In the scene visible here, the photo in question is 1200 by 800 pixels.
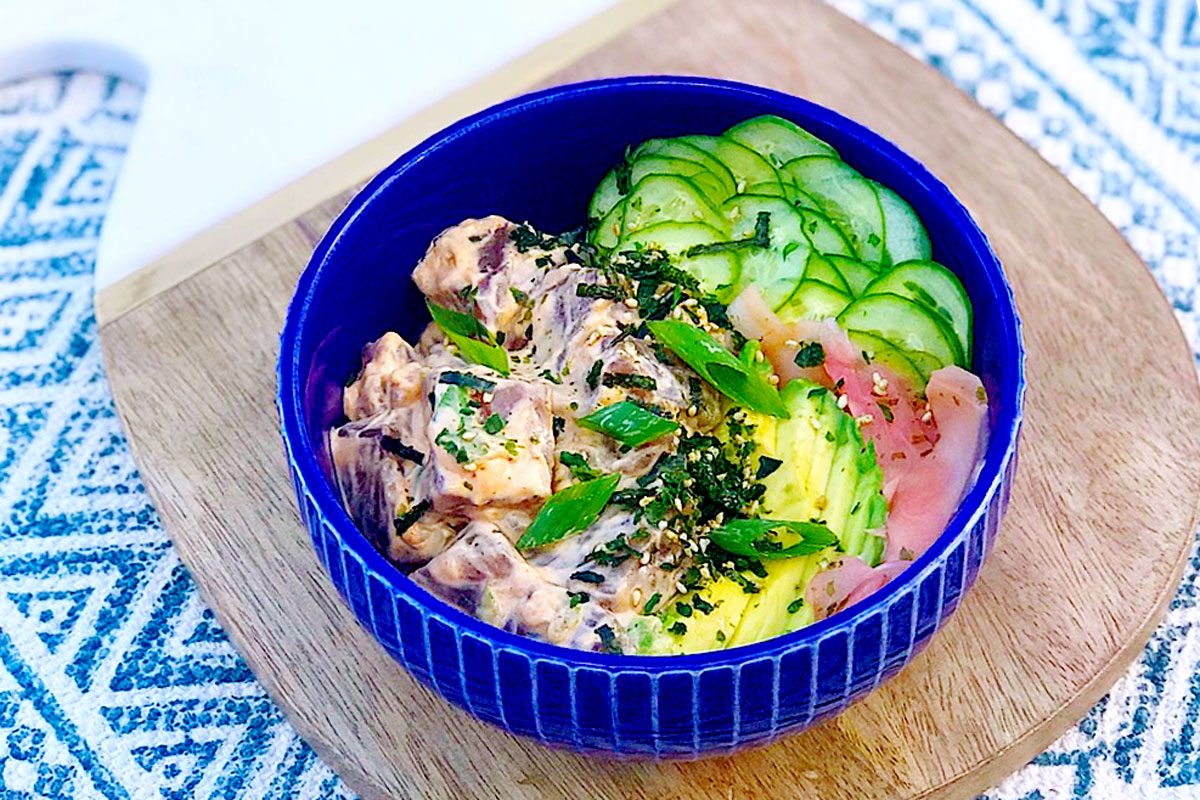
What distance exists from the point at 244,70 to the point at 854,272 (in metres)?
1.62

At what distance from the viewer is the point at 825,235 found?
2.46 m

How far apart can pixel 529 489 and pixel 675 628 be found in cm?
30

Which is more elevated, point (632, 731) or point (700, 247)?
point (700, 247)

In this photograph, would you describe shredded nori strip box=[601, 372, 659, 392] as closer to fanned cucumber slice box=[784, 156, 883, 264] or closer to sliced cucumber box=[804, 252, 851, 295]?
sliced cucumber box=[804, 252, 851, 295]

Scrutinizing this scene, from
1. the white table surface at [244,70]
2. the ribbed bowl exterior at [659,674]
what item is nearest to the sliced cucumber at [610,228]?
the ribbed bowl exterior at [659,674]

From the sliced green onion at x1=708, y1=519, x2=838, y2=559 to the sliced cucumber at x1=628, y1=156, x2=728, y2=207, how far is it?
68 cm

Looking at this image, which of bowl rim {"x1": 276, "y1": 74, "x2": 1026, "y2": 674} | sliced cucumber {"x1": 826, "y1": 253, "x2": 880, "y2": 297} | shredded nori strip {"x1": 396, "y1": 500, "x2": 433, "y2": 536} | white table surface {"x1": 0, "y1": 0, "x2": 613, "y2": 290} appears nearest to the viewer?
bowl rim {"x1": 276, "y1": 74, "x2": 1026, "y2": 674}

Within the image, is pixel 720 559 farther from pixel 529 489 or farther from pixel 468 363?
pixel 468 363

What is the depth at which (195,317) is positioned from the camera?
2891mm

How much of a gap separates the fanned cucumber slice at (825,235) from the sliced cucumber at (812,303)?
0.35ft

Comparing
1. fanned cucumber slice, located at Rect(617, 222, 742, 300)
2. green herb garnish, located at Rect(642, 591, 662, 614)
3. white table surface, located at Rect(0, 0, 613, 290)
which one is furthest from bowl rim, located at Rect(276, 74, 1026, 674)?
white table surface, located at Rect(0, 0, 613, 290)

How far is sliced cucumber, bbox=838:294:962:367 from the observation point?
2314mm

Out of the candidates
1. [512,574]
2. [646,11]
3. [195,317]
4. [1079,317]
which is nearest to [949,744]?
[512,574]

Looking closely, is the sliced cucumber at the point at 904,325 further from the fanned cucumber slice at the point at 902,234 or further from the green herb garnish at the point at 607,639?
the green herb garnish at the point at 607,639
